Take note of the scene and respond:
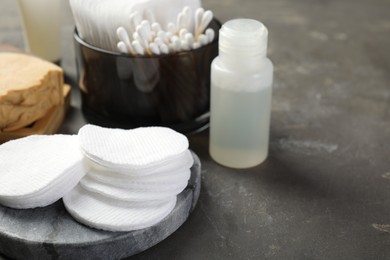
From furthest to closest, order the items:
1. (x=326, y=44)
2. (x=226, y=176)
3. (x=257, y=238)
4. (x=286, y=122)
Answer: (x=326, y=44) < (x=286, y=122) < (x=226, y=176) < (x=257, y=238)

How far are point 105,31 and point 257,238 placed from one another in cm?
32

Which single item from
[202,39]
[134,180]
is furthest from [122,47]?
[134,180]

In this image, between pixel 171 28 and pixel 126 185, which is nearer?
pixel 126 185

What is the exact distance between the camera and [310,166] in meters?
0.72

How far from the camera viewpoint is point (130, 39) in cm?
72

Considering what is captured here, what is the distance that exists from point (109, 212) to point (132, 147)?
79 mm

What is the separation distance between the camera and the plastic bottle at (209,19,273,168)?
0.64 metres

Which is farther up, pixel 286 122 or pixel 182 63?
pixel 182 63

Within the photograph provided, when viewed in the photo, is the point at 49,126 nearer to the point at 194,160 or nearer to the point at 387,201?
the point at 194,160

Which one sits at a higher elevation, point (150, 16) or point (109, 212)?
point (150, 16)

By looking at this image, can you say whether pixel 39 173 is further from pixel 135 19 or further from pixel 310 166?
pixel 310 166

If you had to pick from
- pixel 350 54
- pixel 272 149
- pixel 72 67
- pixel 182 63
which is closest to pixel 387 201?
pixel 272 149

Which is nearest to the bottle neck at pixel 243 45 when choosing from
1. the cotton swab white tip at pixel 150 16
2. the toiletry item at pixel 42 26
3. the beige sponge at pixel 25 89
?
the cotton swab white tip at pixel 150 16

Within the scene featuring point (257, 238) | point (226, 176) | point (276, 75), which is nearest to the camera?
point (257, 238)
